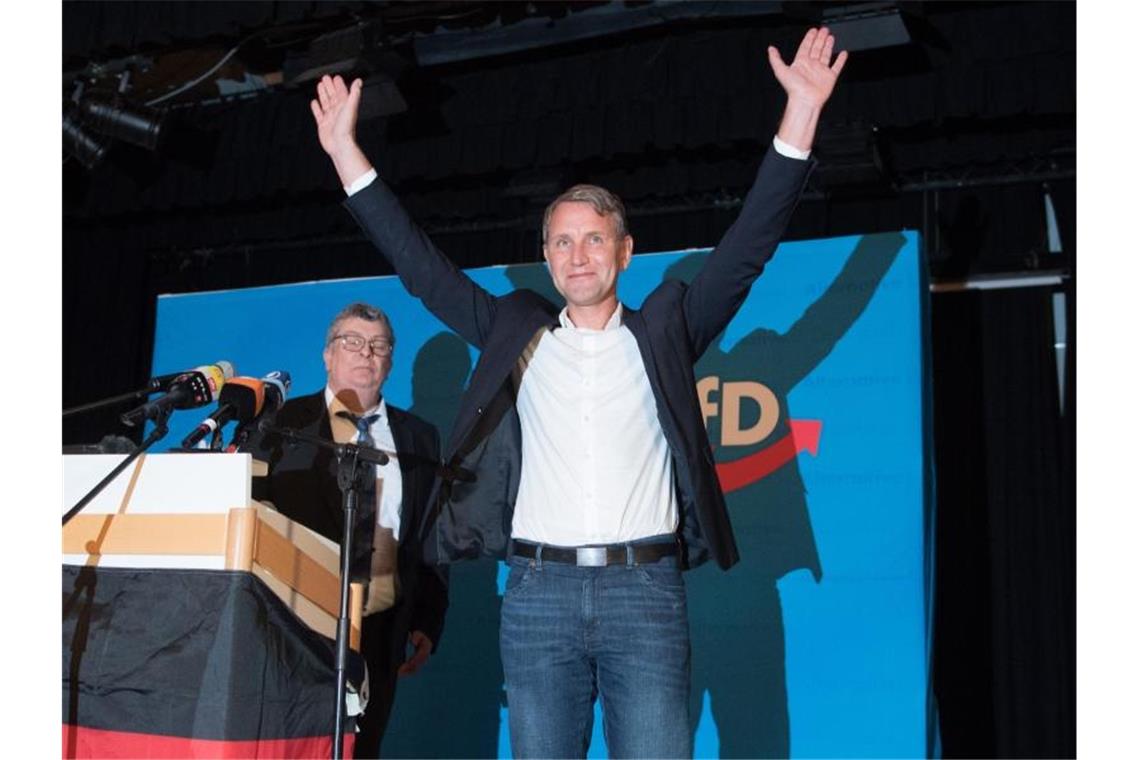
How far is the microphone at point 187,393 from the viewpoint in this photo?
6.73 feet

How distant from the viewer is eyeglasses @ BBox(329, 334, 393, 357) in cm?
323

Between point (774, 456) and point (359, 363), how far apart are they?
1630 mm

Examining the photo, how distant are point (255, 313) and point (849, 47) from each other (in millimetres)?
2636

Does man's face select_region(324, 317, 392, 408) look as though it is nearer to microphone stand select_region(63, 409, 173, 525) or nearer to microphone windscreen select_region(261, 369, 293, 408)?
microphone windscreen select_region(261, 369, 293, 408)

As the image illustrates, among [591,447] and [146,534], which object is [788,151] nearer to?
[591,447]

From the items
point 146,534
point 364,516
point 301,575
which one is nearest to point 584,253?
point 301,575

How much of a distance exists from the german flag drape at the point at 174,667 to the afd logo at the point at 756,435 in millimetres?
2376

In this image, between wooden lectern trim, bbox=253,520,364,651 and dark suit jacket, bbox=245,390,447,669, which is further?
dark suit jacket, bbox=245,390,447,669

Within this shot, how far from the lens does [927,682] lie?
382 centimetres

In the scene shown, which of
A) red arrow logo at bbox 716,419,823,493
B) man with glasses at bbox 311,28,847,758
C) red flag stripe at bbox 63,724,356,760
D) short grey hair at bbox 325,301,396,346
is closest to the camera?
red flag stripe at bbox 63,724,356,760

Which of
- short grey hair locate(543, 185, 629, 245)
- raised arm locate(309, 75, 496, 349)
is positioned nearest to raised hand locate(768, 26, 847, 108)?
short grey hair locate(543, 185, 629, 245)

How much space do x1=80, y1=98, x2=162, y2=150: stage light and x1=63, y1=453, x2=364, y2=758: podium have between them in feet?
11.9

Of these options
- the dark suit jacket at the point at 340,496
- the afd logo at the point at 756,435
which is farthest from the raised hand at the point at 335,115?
the afd logo at the point at 756,435

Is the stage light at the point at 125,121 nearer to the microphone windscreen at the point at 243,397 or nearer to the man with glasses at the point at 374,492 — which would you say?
the man with glasses at the point at 374,492
